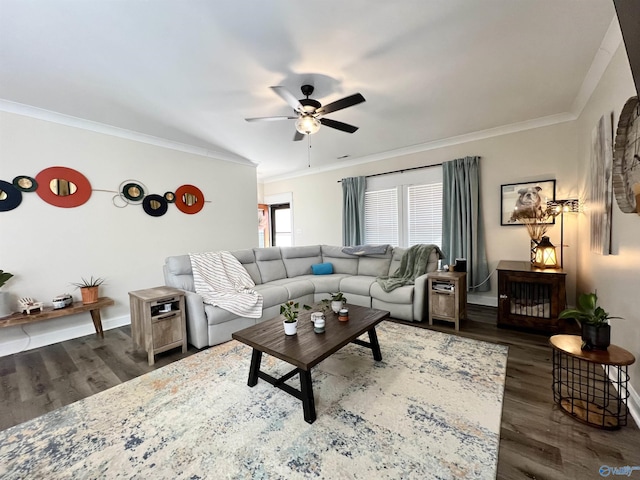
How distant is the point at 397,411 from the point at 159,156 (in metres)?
4.42

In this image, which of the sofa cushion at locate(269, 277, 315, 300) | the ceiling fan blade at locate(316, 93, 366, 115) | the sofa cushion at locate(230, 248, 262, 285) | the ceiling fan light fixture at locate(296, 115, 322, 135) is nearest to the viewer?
the ceiling fan blade at locate(316, 93, 366, 115)

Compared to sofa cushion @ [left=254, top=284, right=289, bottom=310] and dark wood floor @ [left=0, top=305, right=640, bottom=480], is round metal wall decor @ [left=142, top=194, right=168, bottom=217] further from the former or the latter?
sofa cushion @ [left=254, top=284, right=289, bottom=310]

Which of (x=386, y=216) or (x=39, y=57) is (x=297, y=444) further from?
(x=386, y=216)

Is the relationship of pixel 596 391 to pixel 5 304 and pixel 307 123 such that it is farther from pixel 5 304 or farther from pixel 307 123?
pixel 5 304

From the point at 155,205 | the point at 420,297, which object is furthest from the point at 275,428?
the point at 155,205

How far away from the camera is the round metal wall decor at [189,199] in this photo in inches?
165

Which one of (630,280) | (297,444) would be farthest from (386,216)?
(297,444)

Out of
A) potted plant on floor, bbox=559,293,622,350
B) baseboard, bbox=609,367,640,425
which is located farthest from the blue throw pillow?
baseboard, bbox=609,367,640,425

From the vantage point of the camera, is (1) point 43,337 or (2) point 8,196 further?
(1) point 43,337

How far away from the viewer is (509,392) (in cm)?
186

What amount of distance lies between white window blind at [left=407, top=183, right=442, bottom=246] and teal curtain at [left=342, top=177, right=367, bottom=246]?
36.1 inches

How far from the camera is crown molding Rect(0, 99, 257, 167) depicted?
9.23 ft

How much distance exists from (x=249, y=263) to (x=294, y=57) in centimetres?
271

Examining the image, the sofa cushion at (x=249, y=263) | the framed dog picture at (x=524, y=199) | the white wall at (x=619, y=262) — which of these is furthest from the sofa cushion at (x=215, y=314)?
the framed dog picture at (x=524, y=199)
